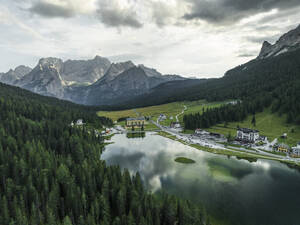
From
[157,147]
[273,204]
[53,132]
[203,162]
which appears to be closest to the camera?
[273,204]

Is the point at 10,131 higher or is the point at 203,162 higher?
the point at 10,131

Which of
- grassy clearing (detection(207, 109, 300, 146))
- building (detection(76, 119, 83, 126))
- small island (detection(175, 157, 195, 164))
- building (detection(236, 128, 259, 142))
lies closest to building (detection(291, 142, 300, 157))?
grassy clearing (detection(207, 109, 300, 146))

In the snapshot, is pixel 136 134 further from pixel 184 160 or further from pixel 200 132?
pixel 184 160

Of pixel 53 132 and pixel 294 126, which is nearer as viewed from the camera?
pixel 53 132

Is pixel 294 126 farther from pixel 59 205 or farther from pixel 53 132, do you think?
pixel 53 132

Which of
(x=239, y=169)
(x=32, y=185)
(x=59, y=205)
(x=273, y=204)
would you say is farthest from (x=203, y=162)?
(x=32, y=185)

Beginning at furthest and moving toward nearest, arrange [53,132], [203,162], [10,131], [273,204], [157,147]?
[157,147] < [53,132] < [10,131] < [203,162] < [273,204]

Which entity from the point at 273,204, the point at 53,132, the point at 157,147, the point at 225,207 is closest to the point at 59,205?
the point at 225,207

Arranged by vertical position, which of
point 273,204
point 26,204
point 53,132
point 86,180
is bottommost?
point 273,204
